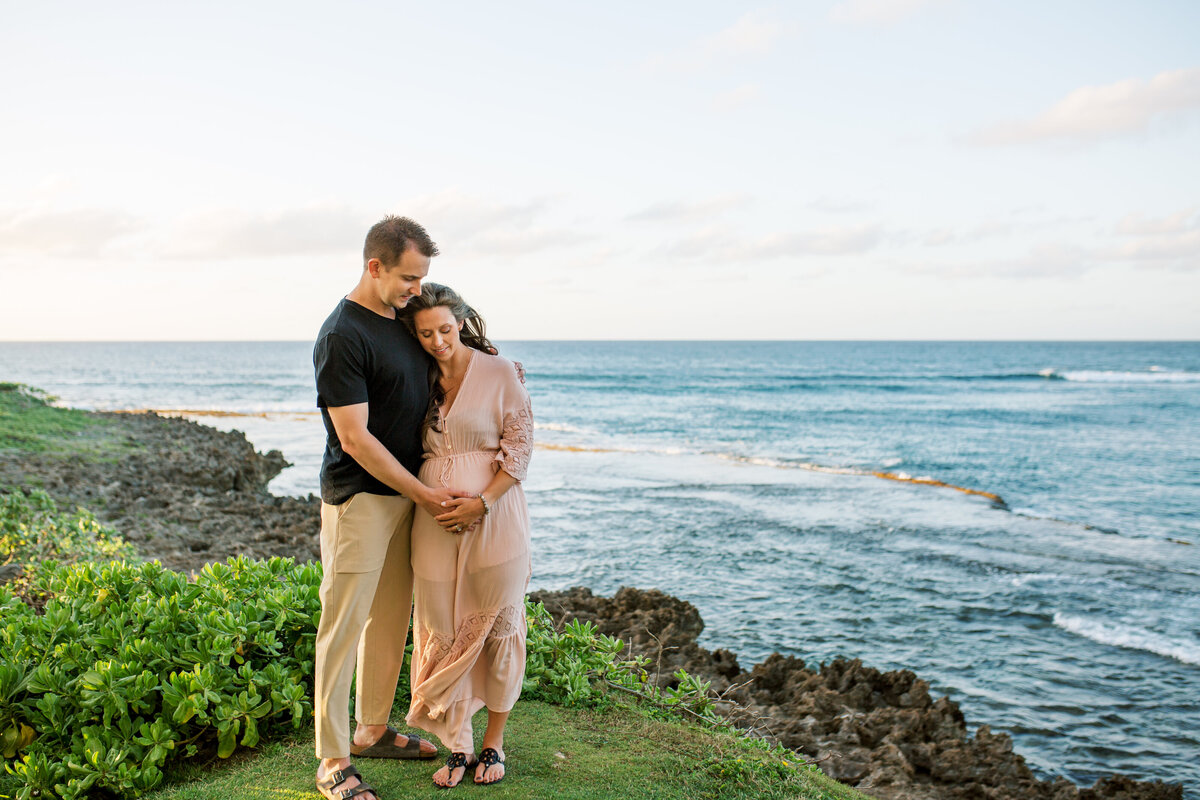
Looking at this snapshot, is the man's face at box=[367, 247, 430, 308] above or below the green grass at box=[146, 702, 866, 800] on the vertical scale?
above

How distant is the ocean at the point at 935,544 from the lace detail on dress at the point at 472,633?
4.96m

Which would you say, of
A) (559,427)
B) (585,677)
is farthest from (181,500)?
(559,427)

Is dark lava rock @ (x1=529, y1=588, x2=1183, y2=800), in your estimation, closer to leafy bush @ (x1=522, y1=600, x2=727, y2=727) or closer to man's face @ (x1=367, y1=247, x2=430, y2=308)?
leafy bush @ (x1=522, y1=600, x2=727, y2=727)

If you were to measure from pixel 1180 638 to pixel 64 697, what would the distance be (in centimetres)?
1023

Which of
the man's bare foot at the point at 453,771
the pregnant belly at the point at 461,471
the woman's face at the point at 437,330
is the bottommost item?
the man's bare foot at the point at 453,771

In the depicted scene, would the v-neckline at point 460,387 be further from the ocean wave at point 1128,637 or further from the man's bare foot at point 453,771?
the ocean wave at point 1128,637

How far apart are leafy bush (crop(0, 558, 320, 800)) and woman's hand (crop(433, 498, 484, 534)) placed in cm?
136

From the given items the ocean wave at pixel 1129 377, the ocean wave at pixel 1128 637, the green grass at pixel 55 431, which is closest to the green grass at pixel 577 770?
the ocean wave at pixel 1128 637

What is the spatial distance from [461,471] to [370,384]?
0.55 meters

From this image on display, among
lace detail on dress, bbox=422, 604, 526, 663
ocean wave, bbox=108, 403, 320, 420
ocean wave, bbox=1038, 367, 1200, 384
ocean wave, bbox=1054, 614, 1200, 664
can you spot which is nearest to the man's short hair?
lace detail on dress, bbox=422, 604, 526, 663

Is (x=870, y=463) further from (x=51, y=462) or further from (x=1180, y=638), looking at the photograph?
(x=51, y=462)

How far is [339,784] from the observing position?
11.6 ft

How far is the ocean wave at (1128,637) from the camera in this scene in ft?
28.0

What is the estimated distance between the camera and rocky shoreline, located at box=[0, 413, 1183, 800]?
5723 millimetres
